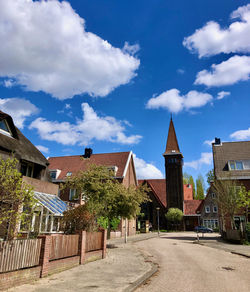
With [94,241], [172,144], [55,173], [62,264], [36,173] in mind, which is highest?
[172,144]

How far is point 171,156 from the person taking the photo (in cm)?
6225

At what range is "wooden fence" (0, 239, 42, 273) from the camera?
791 centimetres

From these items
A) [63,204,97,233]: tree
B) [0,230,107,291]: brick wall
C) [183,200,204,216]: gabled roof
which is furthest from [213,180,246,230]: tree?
[183,200,204,216]: gabled roof

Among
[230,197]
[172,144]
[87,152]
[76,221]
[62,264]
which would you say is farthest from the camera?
[172,144]

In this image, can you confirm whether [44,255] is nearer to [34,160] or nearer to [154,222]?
[34,160]

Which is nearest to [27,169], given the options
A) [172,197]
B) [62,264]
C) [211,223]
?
[62,264]

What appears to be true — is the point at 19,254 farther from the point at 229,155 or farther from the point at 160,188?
the point at 160,188

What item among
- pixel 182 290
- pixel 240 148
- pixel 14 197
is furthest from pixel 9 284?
pixel 240 148

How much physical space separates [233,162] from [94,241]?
2812 centimetres

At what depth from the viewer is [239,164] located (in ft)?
119

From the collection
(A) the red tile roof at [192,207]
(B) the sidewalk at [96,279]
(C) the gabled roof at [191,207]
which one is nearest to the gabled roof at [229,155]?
(C) the gabled roof at [191,207]

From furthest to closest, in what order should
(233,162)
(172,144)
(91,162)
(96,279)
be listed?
(172,144), (91,162), (233,162), (96,279)

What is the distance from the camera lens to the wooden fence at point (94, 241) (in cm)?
1379

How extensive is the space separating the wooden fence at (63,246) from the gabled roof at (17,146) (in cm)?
1014
